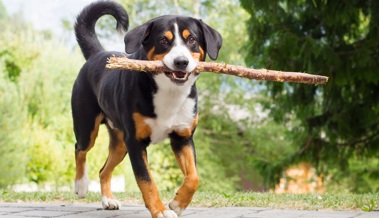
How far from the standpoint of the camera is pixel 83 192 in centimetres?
574

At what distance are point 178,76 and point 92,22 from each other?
2.24 metres

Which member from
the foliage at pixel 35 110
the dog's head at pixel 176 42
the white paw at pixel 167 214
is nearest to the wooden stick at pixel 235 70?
the dog's head at pixel 176 42

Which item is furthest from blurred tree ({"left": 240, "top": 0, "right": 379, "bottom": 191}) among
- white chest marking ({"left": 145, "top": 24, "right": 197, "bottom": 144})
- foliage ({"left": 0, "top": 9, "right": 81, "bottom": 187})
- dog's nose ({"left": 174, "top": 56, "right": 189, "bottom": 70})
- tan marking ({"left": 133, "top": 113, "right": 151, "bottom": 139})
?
foliage ({"left": 0, "top": 9, "right": 81, "bottom": 187})

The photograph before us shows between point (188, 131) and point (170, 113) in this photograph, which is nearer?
point (170, 113)

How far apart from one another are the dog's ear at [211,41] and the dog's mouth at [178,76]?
335 millimetres

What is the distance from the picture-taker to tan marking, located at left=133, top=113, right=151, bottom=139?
4.46m

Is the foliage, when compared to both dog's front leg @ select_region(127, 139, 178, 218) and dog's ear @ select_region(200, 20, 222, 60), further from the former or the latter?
dog's ear @ select_region(200, 20, 222, 60)

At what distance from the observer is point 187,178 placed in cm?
447

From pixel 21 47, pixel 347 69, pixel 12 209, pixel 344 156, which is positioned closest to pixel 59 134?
pixel 21 47

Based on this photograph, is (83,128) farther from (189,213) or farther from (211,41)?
(211,41)

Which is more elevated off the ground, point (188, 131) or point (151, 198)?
point (188, 131)

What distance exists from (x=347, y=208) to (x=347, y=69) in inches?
190

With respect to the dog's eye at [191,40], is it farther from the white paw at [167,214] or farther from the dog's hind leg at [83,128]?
the dog's hind leg at [83,128]

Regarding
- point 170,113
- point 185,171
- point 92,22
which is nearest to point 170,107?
point 170,113
